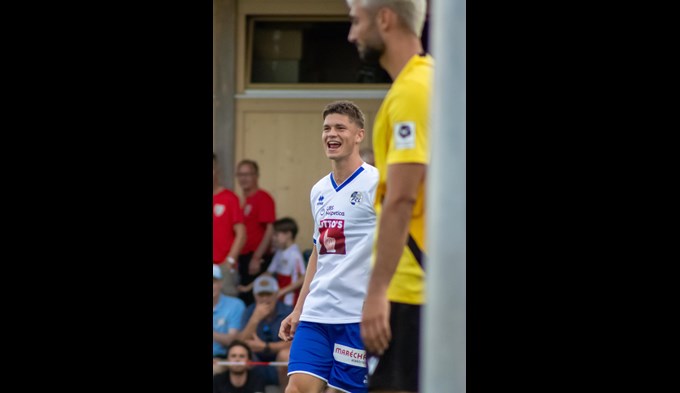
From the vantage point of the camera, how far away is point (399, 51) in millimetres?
4430

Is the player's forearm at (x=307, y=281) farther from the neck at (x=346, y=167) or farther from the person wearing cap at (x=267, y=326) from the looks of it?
the person wearing cap at (x=267, y=326)

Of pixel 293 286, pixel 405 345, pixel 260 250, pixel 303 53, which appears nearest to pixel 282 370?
pixel 293 286

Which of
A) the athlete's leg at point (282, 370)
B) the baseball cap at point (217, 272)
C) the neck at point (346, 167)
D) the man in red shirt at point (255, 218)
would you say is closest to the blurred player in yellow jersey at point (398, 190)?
the neck at point (346, 167)

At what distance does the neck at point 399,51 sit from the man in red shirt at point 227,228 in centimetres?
334

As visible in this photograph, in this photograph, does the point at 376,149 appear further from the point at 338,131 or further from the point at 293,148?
the point at 293,148

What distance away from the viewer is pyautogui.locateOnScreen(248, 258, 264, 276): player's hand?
755 cm

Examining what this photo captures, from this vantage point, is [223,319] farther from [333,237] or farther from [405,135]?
[405,135]

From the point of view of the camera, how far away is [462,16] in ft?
12.7

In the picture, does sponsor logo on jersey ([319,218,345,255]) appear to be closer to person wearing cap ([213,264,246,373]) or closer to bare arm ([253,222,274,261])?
person wearing cap ([213,264,246,373])

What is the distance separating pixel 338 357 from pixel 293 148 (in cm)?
234

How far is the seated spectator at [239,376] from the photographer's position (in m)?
→ 6.99

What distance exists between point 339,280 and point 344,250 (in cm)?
15

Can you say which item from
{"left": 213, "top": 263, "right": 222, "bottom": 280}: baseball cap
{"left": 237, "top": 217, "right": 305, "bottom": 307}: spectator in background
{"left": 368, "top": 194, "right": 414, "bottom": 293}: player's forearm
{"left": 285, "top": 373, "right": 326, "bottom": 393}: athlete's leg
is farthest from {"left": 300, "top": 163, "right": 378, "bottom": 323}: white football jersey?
{"left": 213, "top": 263, "right": 222, "bottom": 280}: baseball cap

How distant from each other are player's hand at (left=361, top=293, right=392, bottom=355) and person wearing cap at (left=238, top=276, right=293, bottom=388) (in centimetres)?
277
